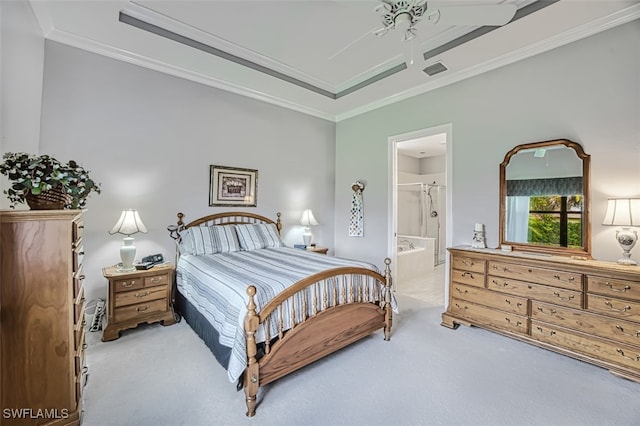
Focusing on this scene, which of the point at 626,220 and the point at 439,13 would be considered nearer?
the point at 439,13

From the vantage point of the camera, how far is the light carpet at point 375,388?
67.7 inches

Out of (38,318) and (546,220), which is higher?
(546,220)

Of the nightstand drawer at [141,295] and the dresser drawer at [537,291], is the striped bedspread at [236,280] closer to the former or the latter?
the nightstand drawer at [141,295]

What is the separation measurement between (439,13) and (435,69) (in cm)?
160

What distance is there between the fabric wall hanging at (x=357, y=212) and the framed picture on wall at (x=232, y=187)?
1679 mm

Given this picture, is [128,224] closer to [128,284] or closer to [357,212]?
[128,284]

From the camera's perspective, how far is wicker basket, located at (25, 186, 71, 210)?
1.52m

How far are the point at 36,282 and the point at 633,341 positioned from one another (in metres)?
3.95

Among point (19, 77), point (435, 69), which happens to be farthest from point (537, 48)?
point (19, 77)

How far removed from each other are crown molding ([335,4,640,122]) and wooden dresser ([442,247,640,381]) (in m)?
2.09

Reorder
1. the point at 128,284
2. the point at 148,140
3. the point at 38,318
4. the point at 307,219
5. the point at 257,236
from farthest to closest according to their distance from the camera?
1. the point at 307,219
2. the point at 257,236
3. the point at 148,140
4. the point at 128,284
5. the point at 38,318

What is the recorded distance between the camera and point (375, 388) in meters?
1.99

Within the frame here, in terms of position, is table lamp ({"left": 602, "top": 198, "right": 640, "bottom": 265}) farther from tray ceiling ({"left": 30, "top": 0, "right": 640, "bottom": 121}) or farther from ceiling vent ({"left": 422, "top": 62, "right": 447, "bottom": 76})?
ceiling vent ({"left": 422, "top": 62, "right": 447, "bottom": 76})

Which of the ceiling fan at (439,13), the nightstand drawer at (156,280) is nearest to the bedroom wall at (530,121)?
the ceiling fan at (439,13)
